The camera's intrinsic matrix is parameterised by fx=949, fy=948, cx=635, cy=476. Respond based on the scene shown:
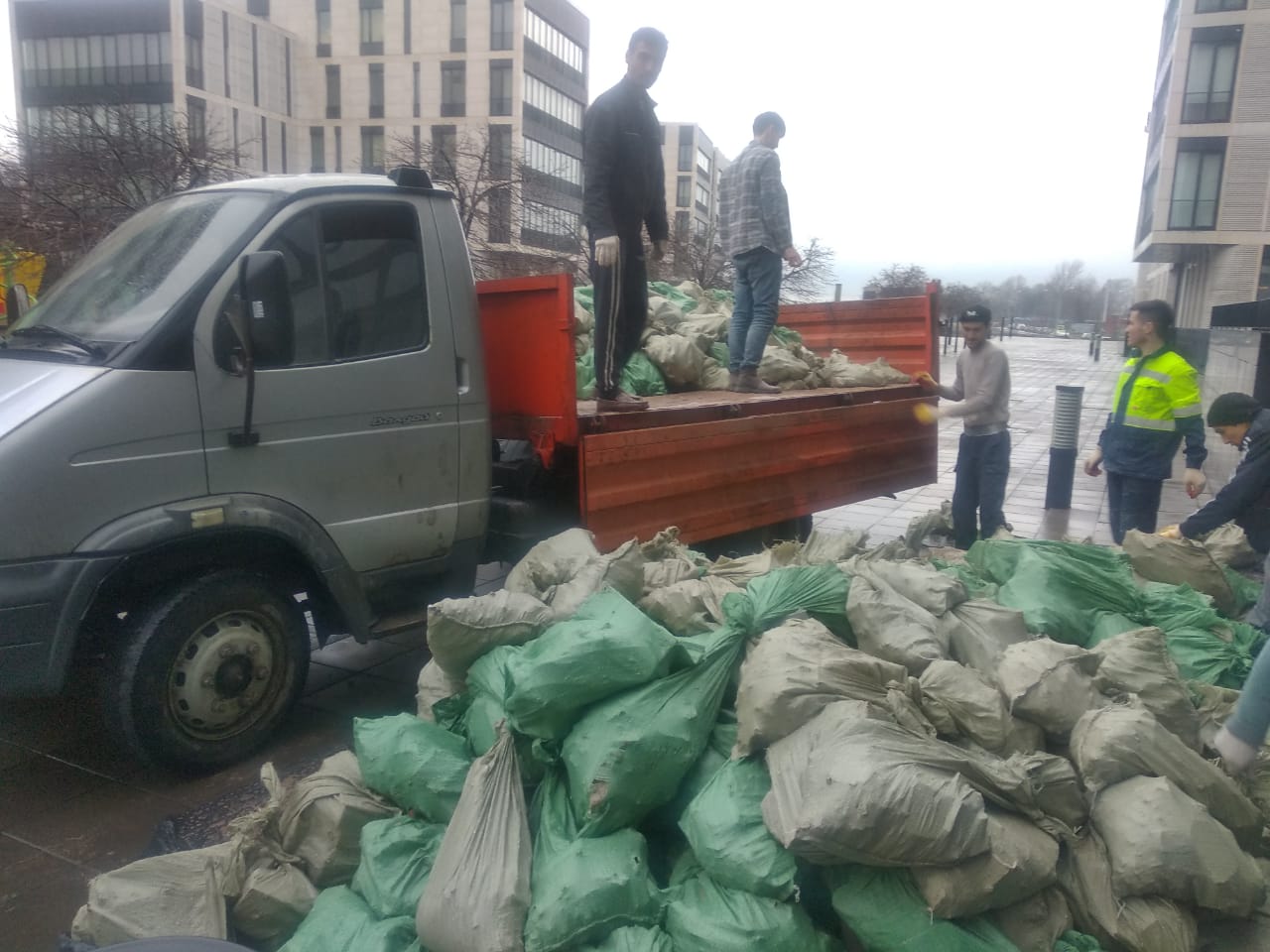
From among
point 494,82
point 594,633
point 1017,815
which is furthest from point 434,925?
point 494,82

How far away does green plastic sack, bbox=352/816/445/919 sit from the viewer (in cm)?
252

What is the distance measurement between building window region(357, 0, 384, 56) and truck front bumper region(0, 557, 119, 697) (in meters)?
62.7

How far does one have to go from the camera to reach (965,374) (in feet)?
21.6

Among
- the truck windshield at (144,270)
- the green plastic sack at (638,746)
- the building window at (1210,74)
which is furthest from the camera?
the building window at (1210,74)

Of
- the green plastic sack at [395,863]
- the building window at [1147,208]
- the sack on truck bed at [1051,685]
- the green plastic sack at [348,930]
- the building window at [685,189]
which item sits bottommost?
the green plastic sack at [348,930]

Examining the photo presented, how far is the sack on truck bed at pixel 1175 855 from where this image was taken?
2.33 metres

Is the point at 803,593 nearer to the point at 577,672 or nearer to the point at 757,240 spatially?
the point at 577,672

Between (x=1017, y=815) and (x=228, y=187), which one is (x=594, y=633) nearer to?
(x=1017, y=815)

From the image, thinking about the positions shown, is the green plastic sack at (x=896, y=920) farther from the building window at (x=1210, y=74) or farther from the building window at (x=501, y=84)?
the building window at (x=501, y=84)

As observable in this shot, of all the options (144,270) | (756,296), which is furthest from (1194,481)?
(144,270)

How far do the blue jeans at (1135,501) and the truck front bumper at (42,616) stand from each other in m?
5.30

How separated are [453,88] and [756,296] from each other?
5800 centimetres

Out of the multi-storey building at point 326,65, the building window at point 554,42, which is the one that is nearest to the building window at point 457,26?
the multi-storey building at point 326,65

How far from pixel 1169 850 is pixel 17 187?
496 inches
